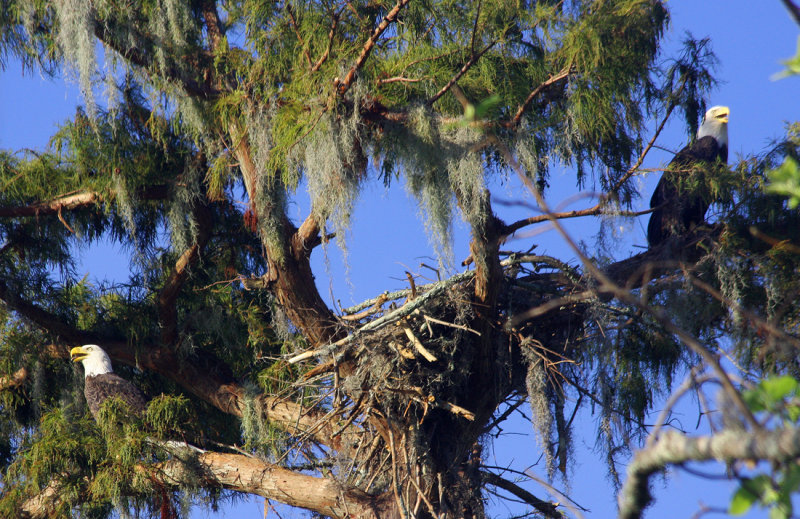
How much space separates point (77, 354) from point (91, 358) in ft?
0.30

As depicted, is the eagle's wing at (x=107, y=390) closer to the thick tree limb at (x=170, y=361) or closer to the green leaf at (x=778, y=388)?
the thick tree limb at (x=170, y=361)

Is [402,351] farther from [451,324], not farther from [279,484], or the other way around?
[279,484]

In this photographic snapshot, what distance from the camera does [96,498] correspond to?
455 cm

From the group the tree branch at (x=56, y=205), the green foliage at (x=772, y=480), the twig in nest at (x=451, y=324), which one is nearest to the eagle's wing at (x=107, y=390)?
the tree branch at (x=56, y=205)

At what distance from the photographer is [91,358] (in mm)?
5438

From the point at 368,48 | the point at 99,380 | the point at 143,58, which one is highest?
the point at 143,58

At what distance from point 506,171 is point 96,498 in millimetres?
2879

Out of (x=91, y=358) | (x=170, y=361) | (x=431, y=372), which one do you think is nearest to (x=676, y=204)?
(x=431, y=372)

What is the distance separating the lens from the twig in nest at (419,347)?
4.06 metres

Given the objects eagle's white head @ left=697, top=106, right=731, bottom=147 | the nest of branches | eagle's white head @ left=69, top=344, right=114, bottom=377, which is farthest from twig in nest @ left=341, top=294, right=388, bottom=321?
eagle's white head @ left=697, top=106, right=731, bottom=147

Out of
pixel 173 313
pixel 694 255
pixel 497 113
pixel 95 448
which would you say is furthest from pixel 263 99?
pixel 694 255

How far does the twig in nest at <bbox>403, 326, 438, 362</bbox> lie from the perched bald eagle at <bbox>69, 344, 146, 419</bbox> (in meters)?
2.01

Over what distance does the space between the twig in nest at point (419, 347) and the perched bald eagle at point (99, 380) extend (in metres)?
2.01

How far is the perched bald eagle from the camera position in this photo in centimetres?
528
